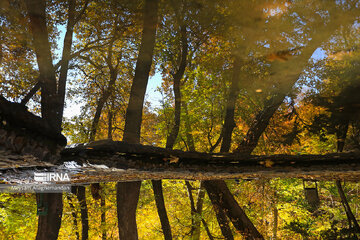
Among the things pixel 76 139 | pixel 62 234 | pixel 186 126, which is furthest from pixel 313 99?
pixel 62 234

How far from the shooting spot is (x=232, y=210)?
707 cm

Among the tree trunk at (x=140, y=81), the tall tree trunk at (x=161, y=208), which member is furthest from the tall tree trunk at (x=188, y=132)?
the tree trunk at (x=140, y=81)

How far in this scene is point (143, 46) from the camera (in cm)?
639

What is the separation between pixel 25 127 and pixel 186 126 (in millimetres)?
9935

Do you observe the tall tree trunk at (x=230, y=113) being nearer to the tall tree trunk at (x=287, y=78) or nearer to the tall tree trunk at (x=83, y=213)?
the tall tree trunk at (x=287, y=78)

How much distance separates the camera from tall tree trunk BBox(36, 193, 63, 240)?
19.5ft

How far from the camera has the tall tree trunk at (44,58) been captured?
6.02m

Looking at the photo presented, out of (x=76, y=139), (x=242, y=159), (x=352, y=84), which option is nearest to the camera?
(x=242, y=159)

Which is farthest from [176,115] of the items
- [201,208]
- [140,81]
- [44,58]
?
[201,208]

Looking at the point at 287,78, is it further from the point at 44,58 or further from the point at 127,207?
the point at 44,58

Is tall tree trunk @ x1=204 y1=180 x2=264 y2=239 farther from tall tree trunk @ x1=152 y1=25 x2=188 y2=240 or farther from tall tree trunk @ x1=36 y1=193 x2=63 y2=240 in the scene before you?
tall tree trunk @ x1=36 y1=193 x2=63 y2=240

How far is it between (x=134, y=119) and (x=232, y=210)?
4035 mm

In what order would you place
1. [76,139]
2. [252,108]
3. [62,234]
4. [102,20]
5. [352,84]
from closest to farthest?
[352,84] < [102,20] < [252,108] < [76,139] < [62,234]

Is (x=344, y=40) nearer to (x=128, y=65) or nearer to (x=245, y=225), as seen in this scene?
(x=245, y=225)
